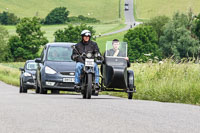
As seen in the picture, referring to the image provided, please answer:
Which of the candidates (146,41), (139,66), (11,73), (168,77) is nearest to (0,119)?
(168,77)

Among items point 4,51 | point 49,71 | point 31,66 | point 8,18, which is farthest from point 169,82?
point 8,18

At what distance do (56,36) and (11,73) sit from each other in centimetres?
10288

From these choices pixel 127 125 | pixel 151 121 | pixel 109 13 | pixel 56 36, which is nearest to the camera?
pixel 127 125

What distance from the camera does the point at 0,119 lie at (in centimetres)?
871

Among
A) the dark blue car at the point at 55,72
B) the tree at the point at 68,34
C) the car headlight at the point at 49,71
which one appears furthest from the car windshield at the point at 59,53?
the tree at the point at 68,34

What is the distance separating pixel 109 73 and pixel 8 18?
178 meters

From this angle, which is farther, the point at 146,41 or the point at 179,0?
the point at 179,0

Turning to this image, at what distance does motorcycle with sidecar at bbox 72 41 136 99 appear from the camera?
1477 cm

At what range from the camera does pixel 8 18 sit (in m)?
190

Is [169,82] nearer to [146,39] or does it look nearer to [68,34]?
[146,39]

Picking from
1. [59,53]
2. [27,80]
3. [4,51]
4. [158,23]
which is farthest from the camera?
[158,23]

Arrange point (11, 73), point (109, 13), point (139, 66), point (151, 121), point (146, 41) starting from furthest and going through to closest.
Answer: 1. point (109, 13)
2. point (146, 41)
3. point (11, 73)
4. point (139, 66)
5. point (151, 121)

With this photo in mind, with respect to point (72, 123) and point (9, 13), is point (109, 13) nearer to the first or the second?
point (9, 13)

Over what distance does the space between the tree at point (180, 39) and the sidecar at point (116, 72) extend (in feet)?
287
